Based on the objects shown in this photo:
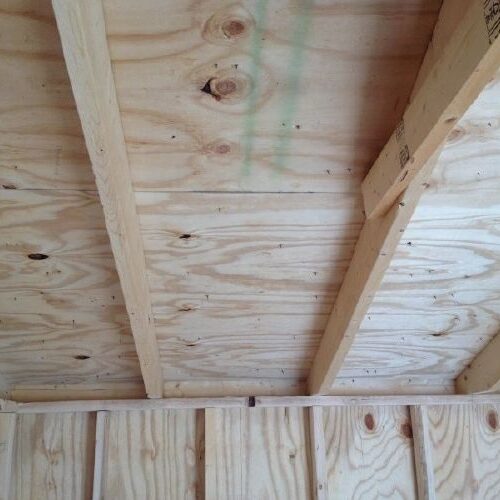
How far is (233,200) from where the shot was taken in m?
1.35

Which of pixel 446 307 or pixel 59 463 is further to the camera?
pixel 59 463

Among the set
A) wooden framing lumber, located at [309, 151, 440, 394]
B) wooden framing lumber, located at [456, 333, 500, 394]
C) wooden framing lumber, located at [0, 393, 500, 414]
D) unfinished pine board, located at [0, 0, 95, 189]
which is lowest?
wooden framing lumber, located at [0, 393, 500, 414]

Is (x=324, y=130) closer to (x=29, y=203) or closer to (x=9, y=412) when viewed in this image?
(x=29, y=203)

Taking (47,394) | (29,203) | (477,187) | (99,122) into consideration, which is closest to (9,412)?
(47,394)

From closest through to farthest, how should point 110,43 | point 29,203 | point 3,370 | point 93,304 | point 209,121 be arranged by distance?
point 110,43
point 209,121
point 29,203
point 93,304
point 3,370

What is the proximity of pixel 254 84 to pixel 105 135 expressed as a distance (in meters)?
0.31

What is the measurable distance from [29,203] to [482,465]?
5.92 feet

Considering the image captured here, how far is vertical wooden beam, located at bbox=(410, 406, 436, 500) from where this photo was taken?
1983mm

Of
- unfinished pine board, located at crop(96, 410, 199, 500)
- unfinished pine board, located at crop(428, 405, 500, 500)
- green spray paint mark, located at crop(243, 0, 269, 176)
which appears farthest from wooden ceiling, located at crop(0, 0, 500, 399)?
unfinished pine board, located at crop(428, 405, 500, 500)

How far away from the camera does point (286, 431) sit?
6.66 feet

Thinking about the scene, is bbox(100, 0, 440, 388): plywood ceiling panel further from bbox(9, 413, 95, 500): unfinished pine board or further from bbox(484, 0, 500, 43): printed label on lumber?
bbox(9, 413, 95, 500): unfinished pine board

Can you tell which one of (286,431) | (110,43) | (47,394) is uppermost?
(110,43)

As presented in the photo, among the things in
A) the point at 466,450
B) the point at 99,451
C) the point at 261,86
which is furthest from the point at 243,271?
the point at 466,450

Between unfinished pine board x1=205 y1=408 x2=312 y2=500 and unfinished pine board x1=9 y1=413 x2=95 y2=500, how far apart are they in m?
0.43
